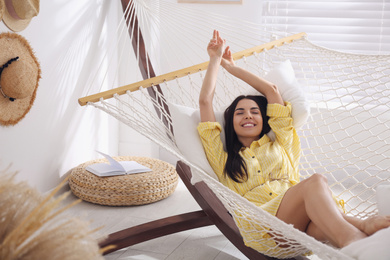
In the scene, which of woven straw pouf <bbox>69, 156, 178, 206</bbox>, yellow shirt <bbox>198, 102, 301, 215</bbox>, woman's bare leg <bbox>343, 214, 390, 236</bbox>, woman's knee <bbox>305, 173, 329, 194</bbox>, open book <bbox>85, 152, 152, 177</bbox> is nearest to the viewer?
woman's bare leg <bbox>343, 214, 390, 236</bbox>

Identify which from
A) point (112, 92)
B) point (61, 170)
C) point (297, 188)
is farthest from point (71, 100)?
point (297, 188)

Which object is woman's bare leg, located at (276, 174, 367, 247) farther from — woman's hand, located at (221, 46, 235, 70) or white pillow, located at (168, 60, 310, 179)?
woman's hand, located at (221, 46, 235, 70)

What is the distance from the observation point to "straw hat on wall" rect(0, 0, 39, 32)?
6.04ft

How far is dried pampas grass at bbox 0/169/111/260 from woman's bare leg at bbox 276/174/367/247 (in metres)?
0.73

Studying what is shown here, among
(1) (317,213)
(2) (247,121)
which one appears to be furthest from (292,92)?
(1) (317,213)

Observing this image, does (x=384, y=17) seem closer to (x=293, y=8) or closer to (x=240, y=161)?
(x=293, y=8)

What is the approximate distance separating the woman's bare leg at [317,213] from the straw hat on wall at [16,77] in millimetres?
1210

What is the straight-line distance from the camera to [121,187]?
2.19 meters

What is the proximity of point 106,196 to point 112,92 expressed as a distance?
0.71m

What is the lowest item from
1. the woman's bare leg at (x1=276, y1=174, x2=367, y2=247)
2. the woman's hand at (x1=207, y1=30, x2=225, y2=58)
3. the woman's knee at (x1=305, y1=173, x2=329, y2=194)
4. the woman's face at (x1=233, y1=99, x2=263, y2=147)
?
the woman's bare leg at (x1=276, y1=174, x2=367, y2=247)

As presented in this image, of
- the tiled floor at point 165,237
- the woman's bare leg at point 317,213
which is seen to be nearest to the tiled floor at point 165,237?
the tiled floor at point 165,237

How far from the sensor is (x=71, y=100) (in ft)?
7.87

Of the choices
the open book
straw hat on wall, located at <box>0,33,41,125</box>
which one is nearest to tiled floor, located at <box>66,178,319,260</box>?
the open book

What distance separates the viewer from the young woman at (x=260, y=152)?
139cm
